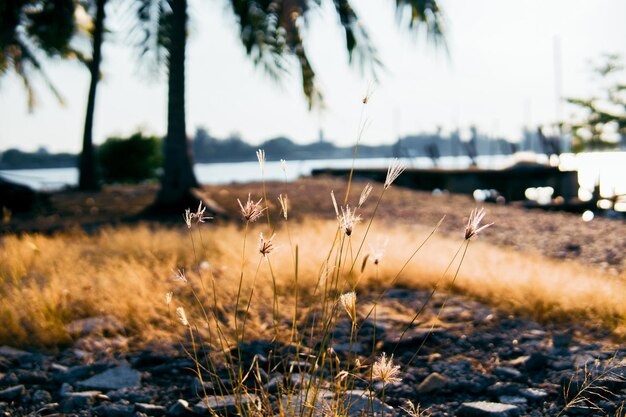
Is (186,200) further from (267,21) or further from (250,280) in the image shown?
(250,280)

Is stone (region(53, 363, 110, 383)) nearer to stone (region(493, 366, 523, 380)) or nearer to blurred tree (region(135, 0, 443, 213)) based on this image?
stone (region(493, 366, 523, 380))

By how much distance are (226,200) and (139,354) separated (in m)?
7.47

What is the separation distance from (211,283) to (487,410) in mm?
2537

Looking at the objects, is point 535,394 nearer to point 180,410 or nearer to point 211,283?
point 180,410

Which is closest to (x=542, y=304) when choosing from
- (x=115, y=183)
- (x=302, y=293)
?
(x=302, y=293)

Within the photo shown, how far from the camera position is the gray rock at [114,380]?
9.95ft

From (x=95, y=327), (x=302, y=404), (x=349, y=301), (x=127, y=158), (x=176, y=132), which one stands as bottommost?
(x=95, y=327)

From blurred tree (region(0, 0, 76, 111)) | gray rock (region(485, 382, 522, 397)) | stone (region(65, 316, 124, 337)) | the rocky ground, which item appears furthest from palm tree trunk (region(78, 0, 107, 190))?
gray rock (region(485, 382, 522, 397))

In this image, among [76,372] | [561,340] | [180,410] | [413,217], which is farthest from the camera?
[413,217]

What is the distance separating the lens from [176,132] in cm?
984

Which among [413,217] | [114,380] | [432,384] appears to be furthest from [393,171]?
[413,217]

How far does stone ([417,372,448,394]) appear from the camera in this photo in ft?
9.52

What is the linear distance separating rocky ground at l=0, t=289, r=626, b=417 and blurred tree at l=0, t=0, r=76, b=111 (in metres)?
8.48

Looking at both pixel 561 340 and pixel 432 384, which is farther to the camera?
pixel 561 340
